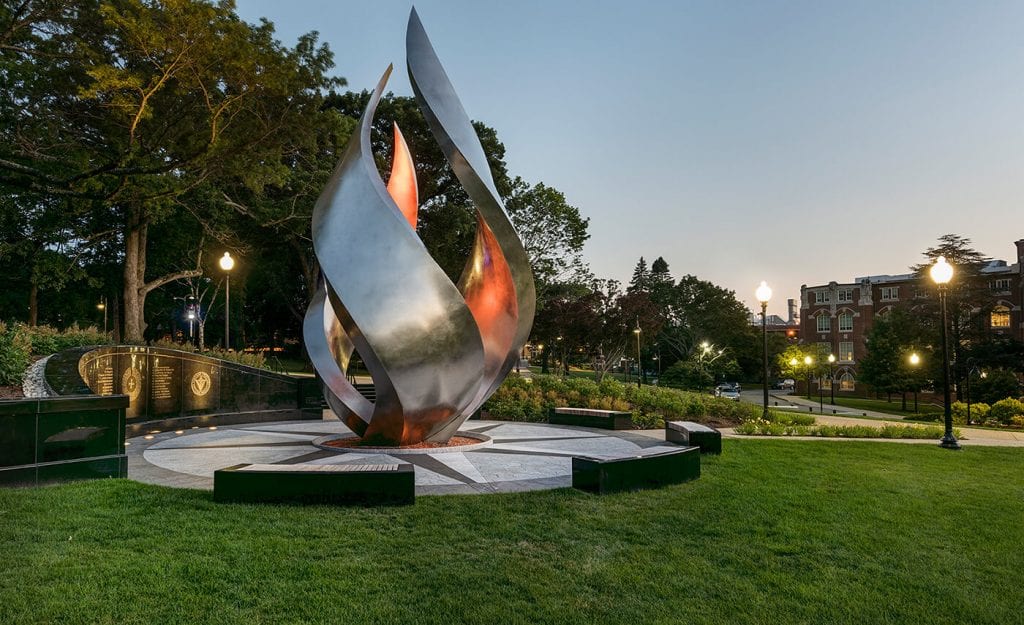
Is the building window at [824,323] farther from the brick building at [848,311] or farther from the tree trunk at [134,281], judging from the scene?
the tree trunk at [134,281]

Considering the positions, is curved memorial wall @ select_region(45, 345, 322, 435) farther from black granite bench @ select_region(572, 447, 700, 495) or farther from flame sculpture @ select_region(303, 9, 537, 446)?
black granite bench @ select_region(572, 447, 700, 495)

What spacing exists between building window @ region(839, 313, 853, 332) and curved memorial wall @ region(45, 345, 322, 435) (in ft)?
213

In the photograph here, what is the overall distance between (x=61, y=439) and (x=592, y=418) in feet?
38.5

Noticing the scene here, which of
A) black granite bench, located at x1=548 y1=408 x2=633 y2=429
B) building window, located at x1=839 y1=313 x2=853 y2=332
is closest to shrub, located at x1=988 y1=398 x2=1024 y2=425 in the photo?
black granite bench, located at x1=548 y1=408 x2=633 y2=429

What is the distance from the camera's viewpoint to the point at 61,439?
8047 millimetres

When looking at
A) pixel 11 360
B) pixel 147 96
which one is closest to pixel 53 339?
pixel 11 360

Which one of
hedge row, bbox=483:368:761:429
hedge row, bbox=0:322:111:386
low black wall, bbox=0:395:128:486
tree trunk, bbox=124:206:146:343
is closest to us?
low black wall, bbox=0:395:128:486

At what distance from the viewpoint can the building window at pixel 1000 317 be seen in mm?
55844

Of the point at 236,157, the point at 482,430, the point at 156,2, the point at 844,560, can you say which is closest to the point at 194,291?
the point at 236,157

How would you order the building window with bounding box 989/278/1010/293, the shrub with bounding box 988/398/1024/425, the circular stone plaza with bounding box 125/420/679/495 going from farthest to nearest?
the building window with bounding box 989/278/1010/293 < the shrub with bounding box 988/398/1024/425 < the circular stone plaza with bounding box 125/420/679/495

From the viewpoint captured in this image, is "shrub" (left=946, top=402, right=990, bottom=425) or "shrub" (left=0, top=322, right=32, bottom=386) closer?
"shrub" (left=0, top=322, right=32, bottom=386)

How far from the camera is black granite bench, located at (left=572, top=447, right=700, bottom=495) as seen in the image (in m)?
7.87

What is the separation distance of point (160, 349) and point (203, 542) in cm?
1157

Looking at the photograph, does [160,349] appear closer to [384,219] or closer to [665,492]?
[384,219]
